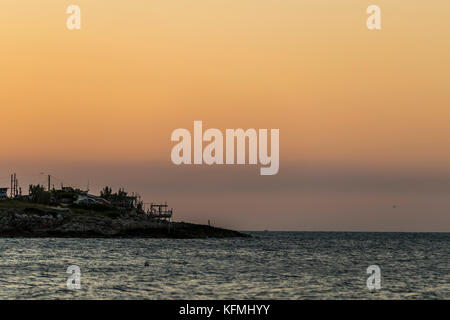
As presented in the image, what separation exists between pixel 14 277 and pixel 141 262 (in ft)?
85.5

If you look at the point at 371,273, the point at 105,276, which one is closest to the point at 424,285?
the point at 371,273

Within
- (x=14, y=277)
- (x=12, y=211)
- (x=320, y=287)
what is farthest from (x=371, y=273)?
(x=12, y=211)

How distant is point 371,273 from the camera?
73500mm

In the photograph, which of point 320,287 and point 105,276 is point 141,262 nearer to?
point 105,276
